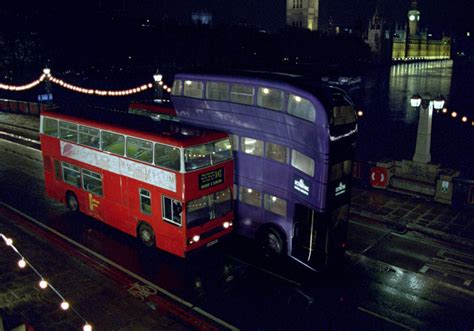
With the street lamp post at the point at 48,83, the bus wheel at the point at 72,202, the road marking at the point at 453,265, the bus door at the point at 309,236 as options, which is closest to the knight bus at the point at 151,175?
the bus wheel at the point at 72,202

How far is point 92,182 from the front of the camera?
1670 cm

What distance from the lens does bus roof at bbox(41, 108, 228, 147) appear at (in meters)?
13.5

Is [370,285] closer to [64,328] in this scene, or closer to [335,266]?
[335,266]

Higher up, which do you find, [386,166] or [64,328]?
[386,166]

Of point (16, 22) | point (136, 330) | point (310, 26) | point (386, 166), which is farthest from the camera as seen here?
point (310, 26)

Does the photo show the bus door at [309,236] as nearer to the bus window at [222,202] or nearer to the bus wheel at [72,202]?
the bus window at [222,202]

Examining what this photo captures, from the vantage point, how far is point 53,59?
58.2 meters

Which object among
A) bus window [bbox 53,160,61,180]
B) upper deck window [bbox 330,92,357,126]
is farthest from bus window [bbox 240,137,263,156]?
bus window [bbox 53,160,61,180]

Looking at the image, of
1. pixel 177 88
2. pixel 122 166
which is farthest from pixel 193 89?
pixel 122 166

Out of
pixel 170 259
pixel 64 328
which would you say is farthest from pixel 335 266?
pixel 64 328

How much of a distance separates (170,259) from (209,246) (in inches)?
56.6

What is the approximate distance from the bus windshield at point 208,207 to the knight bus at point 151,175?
0.10 feet

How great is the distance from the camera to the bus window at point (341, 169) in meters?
12.9

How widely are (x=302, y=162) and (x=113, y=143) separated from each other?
6.55 m
